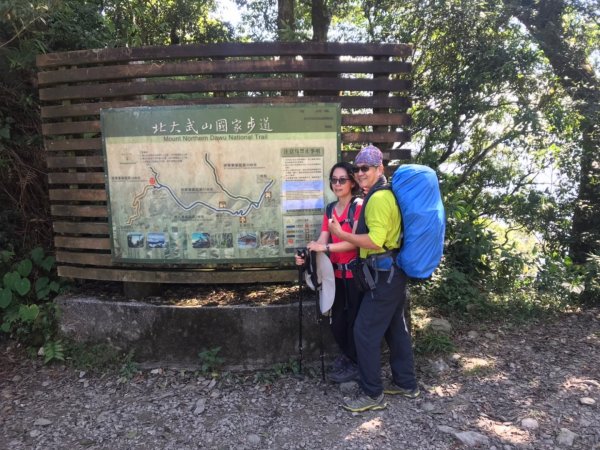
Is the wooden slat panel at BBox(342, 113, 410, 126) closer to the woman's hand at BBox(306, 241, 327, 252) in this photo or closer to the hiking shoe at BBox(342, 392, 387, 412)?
the woman's hand at BBox(306, 241, 327, 252)

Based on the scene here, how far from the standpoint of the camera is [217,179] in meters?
4.04

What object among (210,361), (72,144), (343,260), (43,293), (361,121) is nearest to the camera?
(343,260)

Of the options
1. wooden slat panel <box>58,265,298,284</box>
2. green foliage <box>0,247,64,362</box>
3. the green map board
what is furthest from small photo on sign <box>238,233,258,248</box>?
green foliage <box>0,247,64,362</box>

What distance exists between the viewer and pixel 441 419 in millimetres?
3363

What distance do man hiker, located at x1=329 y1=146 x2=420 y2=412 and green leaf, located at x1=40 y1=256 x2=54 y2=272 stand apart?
3.24m

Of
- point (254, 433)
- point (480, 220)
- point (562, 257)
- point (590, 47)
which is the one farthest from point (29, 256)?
point (590, 47)

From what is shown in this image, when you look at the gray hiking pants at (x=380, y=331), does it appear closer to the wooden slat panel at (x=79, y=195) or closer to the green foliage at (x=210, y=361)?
the green foliage at (x=210, y=361)

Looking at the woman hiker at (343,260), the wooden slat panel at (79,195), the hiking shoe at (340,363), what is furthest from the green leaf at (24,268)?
the hiking shoe at (340,363)

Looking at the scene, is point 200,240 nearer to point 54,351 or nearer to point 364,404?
point 54,351

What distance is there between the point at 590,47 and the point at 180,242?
578 cm

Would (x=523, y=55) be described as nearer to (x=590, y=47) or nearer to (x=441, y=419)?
(x=590, y=47)

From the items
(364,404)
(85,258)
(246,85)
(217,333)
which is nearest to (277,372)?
(217,333)

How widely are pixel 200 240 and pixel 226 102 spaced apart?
1270 mm

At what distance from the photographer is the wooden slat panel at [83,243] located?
4301 mm
